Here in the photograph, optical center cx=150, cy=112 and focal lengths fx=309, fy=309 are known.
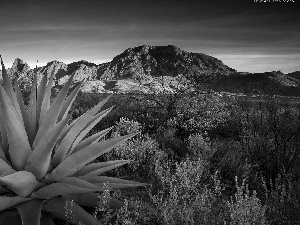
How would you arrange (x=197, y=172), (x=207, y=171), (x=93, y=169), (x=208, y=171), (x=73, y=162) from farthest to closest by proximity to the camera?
(x=207, y=171), (x=208, y=171), (x=197, y=172), (x=93, y=169), (x=73, y=162)

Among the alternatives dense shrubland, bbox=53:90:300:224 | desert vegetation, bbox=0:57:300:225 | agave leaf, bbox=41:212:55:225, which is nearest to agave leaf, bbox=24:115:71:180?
desert vegetation, bbox=0:57:300:225

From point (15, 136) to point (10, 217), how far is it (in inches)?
21.7

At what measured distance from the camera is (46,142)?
83.8 inches

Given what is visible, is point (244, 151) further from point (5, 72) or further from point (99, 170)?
point (5, 72)

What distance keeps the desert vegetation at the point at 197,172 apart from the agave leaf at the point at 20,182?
0.37 ft

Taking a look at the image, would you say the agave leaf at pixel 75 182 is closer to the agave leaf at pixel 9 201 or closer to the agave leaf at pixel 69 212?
the agave leaf at pixel 69 212

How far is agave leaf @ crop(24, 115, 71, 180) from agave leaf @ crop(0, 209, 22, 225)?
0.29 metres

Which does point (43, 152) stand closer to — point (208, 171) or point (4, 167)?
point (4, 167)

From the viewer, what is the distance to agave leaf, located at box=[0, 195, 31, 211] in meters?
2.02

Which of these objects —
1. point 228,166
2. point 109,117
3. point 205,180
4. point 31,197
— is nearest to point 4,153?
point 31,197

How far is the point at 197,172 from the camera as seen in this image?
4.13 meters

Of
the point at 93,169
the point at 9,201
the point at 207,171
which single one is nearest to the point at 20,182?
the point at 9,201

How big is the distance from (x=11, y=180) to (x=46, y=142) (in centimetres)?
33

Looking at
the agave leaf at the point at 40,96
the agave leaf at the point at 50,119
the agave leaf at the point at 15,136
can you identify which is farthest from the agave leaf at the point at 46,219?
the agave leaf at the point at 40,96
